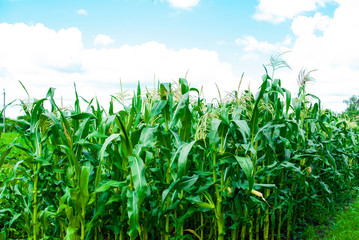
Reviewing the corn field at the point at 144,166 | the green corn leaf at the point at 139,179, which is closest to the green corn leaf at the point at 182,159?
the corn field at the point at 144,166

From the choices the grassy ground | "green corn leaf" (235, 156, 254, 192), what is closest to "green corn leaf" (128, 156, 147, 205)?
"green corn leaf" (235, 156, 254, 192)

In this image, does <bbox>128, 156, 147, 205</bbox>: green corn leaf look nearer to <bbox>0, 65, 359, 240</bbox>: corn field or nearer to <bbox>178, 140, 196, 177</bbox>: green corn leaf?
<bbox>0, 65, 359, 240</bbox>: corn field

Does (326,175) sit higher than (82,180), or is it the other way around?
(82,180)

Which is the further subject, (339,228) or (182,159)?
(339,228)

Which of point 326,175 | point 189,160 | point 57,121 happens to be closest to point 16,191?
point 57,121

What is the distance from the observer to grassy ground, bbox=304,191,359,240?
14.1 ft

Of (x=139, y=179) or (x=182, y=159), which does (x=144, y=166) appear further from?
(x=182, y=159)

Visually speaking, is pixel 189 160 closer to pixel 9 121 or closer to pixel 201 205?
pixel 201 205

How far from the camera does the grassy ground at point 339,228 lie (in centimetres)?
430

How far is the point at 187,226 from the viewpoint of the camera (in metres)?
3.72

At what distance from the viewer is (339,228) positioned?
15.4 ft

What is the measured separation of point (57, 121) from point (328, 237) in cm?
402

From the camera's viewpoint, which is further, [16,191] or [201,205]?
[16,191]

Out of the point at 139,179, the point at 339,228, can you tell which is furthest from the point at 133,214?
Result: the point at 339,228
